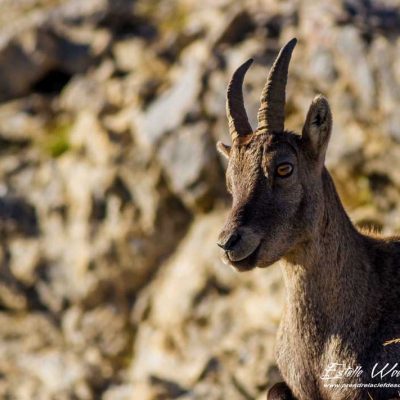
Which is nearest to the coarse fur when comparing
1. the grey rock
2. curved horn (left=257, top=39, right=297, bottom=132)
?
curved horn (left=257, top=39, right=297, bottom=132)

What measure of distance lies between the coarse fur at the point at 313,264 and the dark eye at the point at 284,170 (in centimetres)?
2

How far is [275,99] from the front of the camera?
8227 mm

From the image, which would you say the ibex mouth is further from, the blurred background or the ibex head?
the blurred background

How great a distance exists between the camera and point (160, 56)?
21797 mm

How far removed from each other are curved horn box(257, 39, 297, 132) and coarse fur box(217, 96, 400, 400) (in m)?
0.12

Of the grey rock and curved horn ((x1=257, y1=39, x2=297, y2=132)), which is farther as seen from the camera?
the grey rock

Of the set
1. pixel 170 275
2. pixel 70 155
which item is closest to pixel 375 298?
pixel 170 275

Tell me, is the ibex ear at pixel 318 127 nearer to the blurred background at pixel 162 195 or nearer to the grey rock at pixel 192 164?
the blurred background at pixel 162 195

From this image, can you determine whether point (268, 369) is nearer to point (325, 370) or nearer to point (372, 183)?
point (372, 183)

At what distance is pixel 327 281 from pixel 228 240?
1.28m

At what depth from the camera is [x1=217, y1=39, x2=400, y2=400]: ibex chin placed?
777 centimetres

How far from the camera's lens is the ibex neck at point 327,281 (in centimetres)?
805

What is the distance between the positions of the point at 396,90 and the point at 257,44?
409cm

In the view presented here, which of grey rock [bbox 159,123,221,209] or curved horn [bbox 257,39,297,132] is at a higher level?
curved horn [bbox 257,39,297,132]
